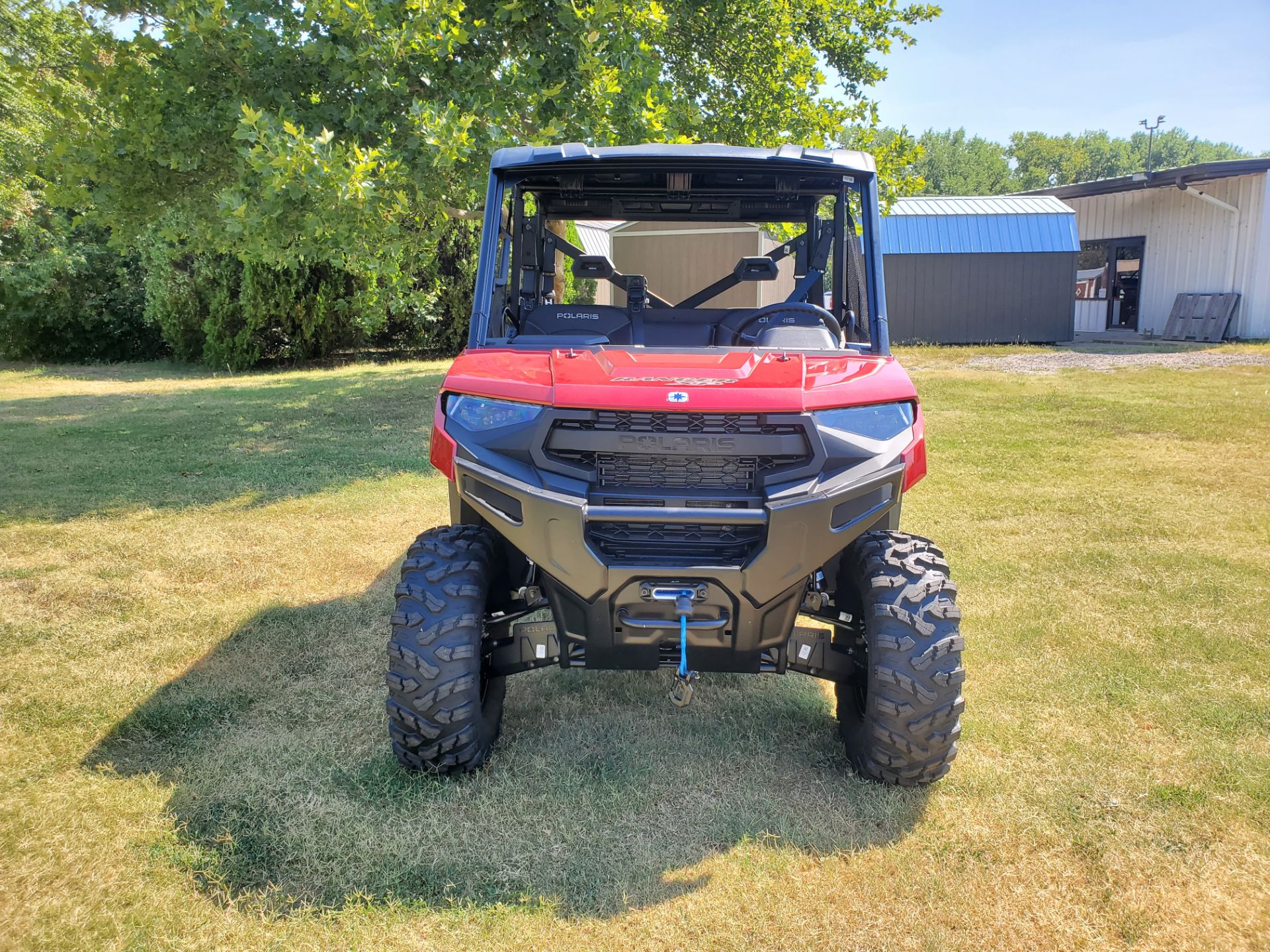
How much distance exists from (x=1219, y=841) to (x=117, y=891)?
3.25m

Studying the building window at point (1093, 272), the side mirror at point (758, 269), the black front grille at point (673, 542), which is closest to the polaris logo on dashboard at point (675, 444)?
the black front grille at point (673, 542)

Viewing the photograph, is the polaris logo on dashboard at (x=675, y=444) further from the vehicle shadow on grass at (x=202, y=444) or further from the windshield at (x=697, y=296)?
the vehicle shadow on grass at (x=202, y=444)

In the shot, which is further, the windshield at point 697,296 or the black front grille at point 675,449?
the windshield at point 697,296

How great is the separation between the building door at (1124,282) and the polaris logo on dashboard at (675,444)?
21.7m

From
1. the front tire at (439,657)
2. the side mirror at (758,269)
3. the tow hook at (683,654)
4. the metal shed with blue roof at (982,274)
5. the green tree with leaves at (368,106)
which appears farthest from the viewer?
the metal shed with blue roof at (982,274)

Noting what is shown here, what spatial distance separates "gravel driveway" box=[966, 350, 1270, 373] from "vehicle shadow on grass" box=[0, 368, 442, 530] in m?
9.45

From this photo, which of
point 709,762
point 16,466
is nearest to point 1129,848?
point 709,762

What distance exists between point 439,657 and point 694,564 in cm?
87

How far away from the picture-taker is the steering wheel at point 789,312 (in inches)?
146

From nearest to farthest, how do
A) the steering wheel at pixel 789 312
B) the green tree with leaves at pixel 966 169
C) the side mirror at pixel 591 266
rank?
the steering wheel at pixel 789 312 < the side mirror at pixel 591 266 < the green tree with leaves at pixel 966 169

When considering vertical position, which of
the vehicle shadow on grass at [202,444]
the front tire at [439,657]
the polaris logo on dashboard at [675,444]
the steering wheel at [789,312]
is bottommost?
the vehicle shadow on grass at [202,444]

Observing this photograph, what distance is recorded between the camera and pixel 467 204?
10.2 meters

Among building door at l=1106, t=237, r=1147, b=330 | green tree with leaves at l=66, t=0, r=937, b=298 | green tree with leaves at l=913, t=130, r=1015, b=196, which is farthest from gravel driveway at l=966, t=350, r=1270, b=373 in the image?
green tree with leaves at l=913, t=130, r=1015, b=196

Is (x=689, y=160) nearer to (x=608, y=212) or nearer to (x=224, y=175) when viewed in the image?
(x=608, y=212)
